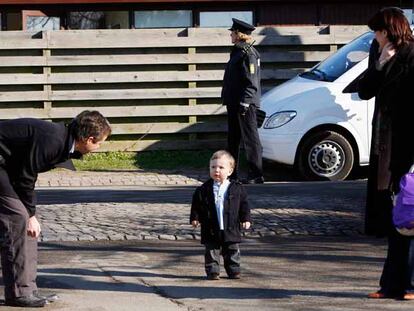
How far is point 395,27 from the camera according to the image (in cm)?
669

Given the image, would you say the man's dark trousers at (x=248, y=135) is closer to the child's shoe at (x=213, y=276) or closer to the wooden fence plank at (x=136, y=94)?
the wooden fence plank at (x=136, y=94)

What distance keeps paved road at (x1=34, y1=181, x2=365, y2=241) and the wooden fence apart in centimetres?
331

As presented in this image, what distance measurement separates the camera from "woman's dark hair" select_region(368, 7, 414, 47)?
263 inches

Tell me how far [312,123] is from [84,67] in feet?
14.4

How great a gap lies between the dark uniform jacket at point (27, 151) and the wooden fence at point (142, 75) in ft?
30.6

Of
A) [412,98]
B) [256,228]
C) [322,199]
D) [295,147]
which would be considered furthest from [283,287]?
[295,147]

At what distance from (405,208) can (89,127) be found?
2050 millimetres

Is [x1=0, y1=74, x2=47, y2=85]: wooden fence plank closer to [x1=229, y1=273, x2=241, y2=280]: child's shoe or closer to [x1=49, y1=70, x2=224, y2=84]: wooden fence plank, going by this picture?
[x1=49, y1=70, x2=224, y2=84]: wooden fence plank

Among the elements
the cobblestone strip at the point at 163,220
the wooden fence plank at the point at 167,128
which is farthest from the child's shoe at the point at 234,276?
the wooden fence plank at the point at 167,128

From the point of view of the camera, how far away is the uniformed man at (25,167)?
6.41 meters

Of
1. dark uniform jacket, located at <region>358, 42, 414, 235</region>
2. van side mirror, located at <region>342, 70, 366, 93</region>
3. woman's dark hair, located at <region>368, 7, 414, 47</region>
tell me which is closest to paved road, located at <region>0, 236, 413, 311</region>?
dark uniform jacket, located at <region>358, 42, 414, 235</region>

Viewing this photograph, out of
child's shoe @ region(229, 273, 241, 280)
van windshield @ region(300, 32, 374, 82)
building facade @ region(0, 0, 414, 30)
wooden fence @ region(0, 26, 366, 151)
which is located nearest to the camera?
child's shoe @ region(229, 273, 241, 280)

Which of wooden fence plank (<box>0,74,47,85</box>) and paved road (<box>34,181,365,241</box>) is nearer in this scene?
paved road (<box>34,181,365,241</box>)

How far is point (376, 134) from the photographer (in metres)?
6.93
